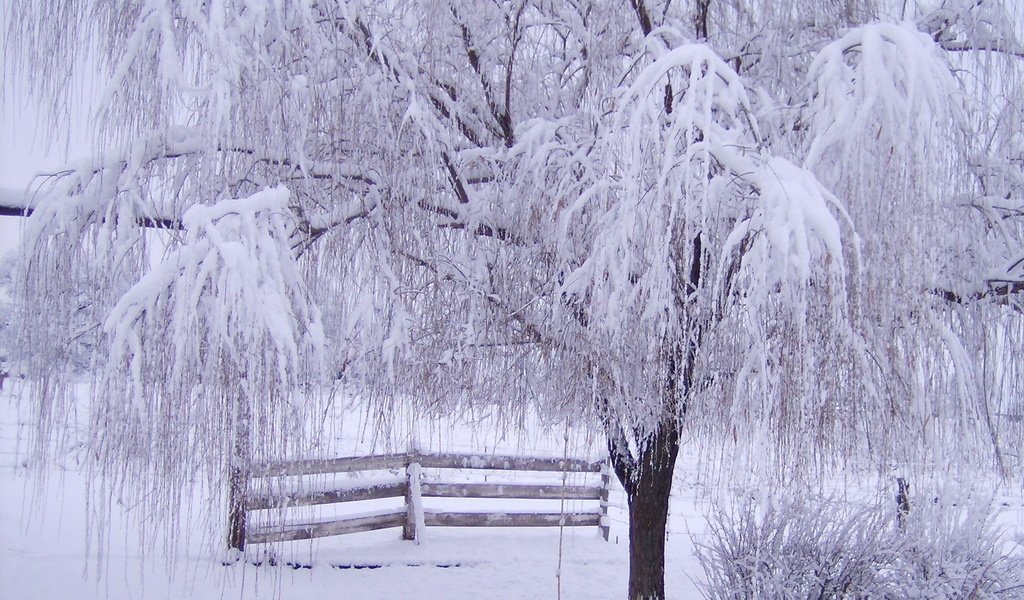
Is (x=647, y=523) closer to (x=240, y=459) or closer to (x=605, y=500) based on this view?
(x=240, y=459)

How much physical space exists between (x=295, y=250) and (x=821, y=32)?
3386mm

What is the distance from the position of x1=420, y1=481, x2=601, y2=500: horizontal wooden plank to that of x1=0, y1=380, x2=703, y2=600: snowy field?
0.50 m

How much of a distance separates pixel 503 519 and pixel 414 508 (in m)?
1.23

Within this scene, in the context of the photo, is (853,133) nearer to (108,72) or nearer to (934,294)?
(934,294)

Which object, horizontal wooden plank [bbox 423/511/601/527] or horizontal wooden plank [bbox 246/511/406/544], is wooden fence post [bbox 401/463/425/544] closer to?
horizontal wooden plank [bbox 246/511/406/544]

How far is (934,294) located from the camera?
3.74m

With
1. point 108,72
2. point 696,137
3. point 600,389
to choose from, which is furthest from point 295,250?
point 696,137

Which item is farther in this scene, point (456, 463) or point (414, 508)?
point (456, 463)

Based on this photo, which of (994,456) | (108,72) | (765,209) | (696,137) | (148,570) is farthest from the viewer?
(148,570)

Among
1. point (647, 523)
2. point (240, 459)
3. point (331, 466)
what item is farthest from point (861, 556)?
point (331, 466)

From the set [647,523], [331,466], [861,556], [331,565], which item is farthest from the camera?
[331,565]

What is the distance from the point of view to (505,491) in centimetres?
820

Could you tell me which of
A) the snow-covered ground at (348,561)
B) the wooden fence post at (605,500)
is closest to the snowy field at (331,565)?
the snow-covered ground at (348,561)

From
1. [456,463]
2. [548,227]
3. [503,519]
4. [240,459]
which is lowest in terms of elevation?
[503,519]
